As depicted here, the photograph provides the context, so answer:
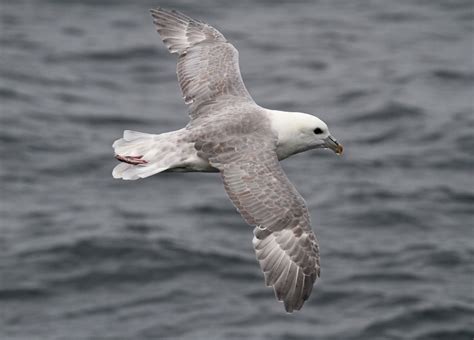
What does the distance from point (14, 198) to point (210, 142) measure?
935 cm

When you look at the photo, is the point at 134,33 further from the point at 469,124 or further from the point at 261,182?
the point at 261,182

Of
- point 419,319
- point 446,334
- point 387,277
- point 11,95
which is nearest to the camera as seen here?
point 446,334

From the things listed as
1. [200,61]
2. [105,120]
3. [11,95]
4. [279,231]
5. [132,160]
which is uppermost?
[200,61]

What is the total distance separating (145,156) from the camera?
9578mm

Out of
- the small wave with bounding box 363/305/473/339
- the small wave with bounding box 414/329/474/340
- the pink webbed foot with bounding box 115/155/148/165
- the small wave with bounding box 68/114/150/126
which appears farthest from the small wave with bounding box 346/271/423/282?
the pink webbed foot with bounding box 115/155/148/165

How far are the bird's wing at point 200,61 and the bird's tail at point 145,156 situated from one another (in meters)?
0.73

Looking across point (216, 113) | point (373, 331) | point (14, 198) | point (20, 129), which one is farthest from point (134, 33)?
point (216, 113)

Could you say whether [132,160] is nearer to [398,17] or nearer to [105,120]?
[105,120]

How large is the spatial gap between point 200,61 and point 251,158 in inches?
73.1

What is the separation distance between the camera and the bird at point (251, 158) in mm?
9094

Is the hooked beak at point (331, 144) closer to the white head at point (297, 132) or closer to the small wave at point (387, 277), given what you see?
the white head at point (297, 132)

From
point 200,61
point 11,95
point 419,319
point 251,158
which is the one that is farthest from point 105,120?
point 251,158

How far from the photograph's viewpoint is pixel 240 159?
30.8 ft

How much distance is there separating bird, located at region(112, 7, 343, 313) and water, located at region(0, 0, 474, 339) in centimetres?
539
